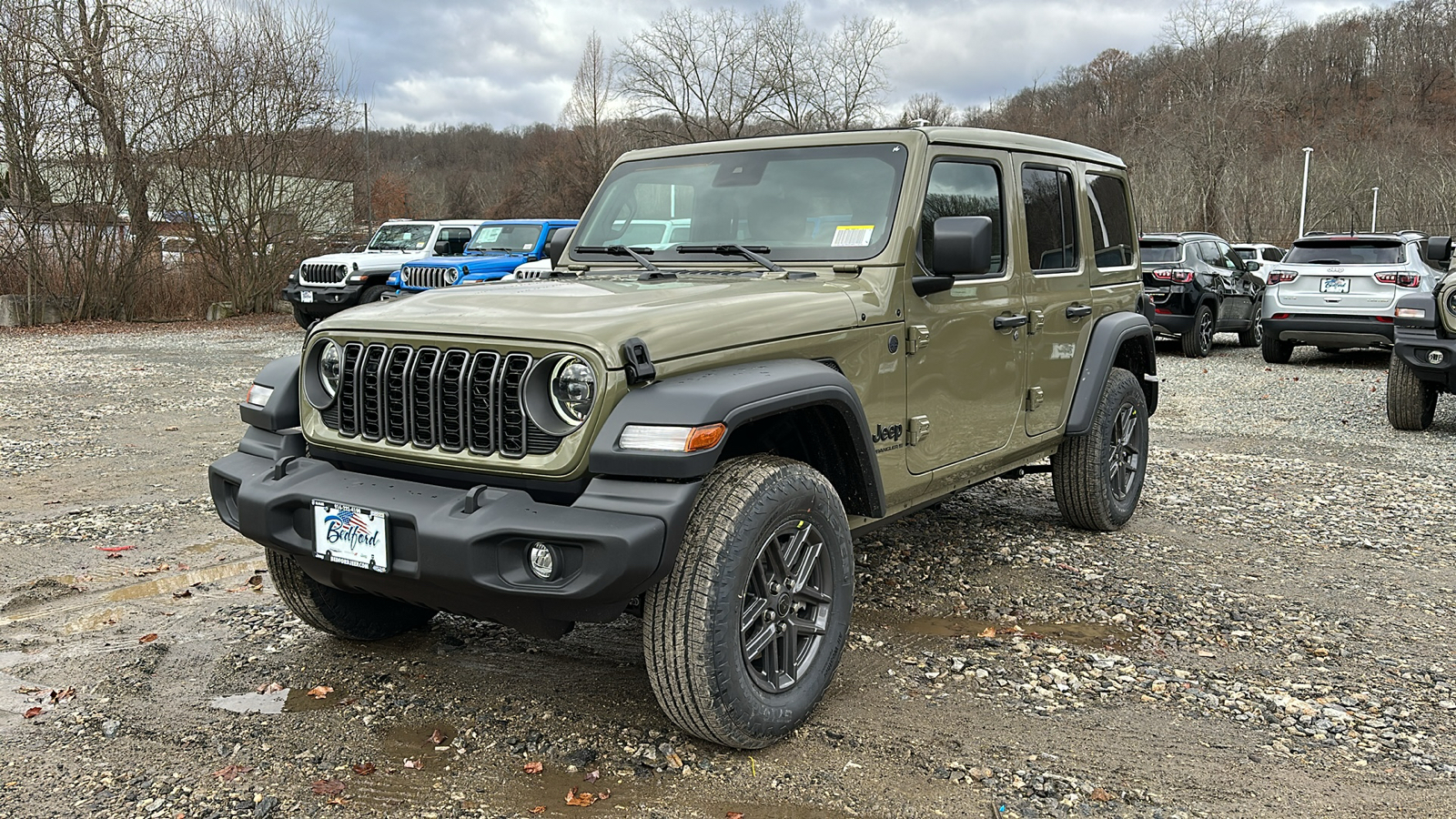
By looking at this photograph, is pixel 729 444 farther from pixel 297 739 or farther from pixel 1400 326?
pixel 1400 326

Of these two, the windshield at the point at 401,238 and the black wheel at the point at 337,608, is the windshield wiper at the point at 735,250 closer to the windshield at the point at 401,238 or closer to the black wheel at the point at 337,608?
the black wheel at the point at 337,608

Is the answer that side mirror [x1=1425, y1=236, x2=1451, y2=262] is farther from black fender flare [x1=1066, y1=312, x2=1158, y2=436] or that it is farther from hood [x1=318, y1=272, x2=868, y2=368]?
hood [x1=318, y1=272, x2=868, y2=368]

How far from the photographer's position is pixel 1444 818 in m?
2.94

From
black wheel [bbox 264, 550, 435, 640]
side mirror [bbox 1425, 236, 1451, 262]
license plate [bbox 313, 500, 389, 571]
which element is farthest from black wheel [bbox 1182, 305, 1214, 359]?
license plate [bbox 313, 500, 389, 571]

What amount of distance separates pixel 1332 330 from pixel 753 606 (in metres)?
12.1

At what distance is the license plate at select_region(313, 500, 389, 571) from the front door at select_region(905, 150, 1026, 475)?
1.91 metres

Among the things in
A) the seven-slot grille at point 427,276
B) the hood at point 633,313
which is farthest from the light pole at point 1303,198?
the hood at point 633,313

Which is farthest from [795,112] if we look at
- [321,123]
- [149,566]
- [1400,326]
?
[149,566]

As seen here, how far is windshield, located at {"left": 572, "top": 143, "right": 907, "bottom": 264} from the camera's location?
13.5 ft

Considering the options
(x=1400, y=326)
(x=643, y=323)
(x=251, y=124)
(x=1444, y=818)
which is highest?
(x=251, y=124)

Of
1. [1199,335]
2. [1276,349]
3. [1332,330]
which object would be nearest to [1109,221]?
[1332,330]

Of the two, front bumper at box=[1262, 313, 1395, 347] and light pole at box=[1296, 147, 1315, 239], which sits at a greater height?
light pole at box=[1296, 147, 1315, 239]

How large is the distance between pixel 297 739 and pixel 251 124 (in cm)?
2126

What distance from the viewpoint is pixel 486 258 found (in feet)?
53.2
